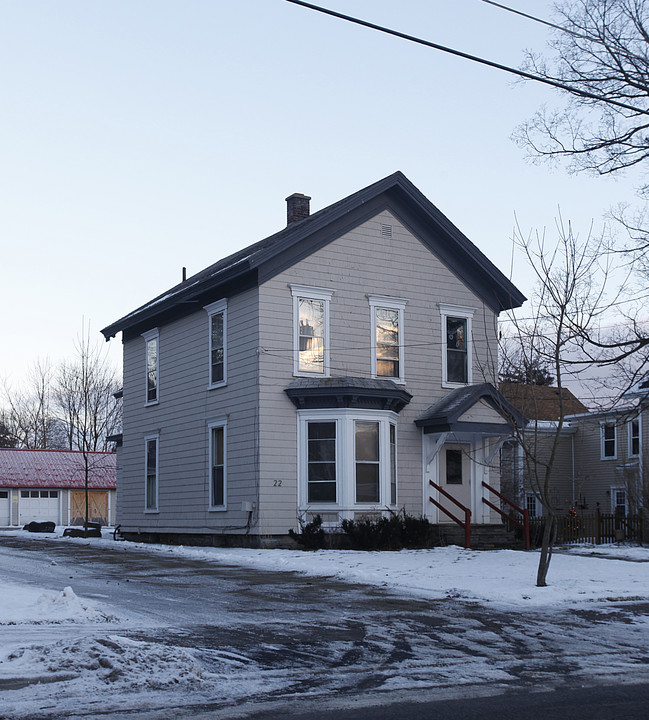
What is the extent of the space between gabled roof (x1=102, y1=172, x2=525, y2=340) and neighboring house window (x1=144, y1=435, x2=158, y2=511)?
12.2 feet

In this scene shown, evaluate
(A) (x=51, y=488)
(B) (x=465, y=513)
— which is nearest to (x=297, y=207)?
(B) (x=465, y=513)

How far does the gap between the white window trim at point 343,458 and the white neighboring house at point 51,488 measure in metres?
29.3

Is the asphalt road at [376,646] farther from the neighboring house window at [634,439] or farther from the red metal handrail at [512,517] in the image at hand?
the neighboring house window at [634,439]

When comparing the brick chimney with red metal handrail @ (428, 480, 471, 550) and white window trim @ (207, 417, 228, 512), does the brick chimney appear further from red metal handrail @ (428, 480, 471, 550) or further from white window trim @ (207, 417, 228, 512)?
red metal handrail @ (428, 480, 471, 550)

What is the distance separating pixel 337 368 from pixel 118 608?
12.9 metres

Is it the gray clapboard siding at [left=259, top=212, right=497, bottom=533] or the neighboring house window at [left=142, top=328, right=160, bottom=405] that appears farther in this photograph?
the neighboring house window at [left=142, top=328, right=160, bottom=405]

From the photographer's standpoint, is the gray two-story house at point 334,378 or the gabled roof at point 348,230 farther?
the gabled roof at point 348,230

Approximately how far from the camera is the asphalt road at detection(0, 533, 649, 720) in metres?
6.87

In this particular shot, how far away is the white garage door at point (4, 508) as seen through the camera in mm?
50719

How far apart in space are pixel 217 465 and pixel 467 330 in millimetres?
7894

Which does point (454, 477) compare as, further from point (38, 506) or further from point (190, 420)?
point (38, 506)

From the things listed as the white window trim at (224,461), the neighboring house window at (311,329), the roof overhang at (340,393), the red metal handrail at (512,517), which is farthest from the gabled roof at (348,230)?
the red metal handrail at (512,517)

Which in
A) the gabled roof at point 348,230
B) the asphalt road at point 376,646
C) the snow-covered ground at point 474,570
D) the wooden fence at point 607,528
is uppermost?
the gabled roof at point 348,230

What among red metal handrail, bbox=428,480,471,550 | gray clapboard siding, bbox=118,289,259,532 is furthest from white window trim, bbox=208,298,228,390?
red metal handrail, bbox=428,480,471,550
